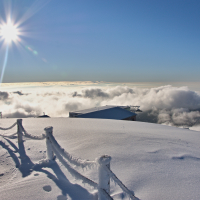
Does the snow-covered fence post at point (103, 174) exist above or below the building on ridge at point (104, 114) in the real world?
above

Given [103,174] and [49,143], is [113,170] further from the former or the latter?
[49,143]

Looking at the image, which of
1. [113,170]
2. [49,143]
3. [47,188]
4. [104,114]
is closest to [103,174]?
[47,188]

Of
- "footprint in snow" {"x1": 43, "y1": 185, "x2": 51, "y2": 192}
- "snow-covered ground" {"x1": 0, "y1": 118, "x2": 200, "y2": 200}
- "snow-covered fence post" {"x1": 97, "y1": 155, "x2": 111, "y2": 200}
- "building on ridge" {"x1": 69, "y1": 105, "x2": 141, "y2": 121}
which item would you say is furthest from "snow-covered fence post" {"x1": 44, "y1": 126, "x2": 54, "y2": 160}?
"building on ridge" {"x1": 69, "y1": 105, "x2": 141, "y2": 121}

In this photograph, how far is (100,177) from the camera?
224 centimetres

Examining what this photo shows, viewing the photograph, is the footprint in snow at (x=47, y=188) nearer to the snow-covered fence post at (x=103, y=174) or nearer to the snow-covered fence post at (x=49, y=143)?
the snow-covered fence post at (x=103, y=174)

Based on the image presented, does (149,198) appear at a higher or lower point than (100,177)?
lower

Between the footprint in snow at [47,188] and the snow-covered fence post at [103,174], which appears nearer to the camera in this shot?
the snow-covered fence post at [103,174]

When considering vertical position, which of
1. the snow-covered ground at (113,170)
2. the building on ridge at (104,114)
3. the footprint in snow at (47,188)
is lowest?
the building on ridge at (104,114)

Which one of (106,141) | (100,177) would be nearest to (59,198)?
(100,177)

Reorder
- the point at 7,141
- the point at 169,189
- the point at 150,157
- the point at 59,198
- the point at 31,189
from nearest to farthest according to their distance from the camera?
the point at 59,198 < the point at 31,189 < the point at 169,189 < the point at 150,157 < the point at 7,141

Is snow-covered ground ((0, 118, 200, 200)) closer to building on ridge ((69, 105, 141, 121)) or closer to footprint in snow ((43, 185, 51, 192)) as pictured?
footprint in snow ((43, 185, 51, 192))

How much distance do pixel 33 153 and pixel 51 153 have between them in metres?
1.08

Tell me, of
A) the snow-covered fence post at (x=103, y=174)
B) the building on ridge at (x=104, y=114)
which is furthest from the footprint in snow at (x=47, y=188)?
the building on ridge at (x=104, y=114)

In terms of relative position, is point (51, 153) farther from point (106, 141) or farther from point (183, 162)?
point (183, 162)
